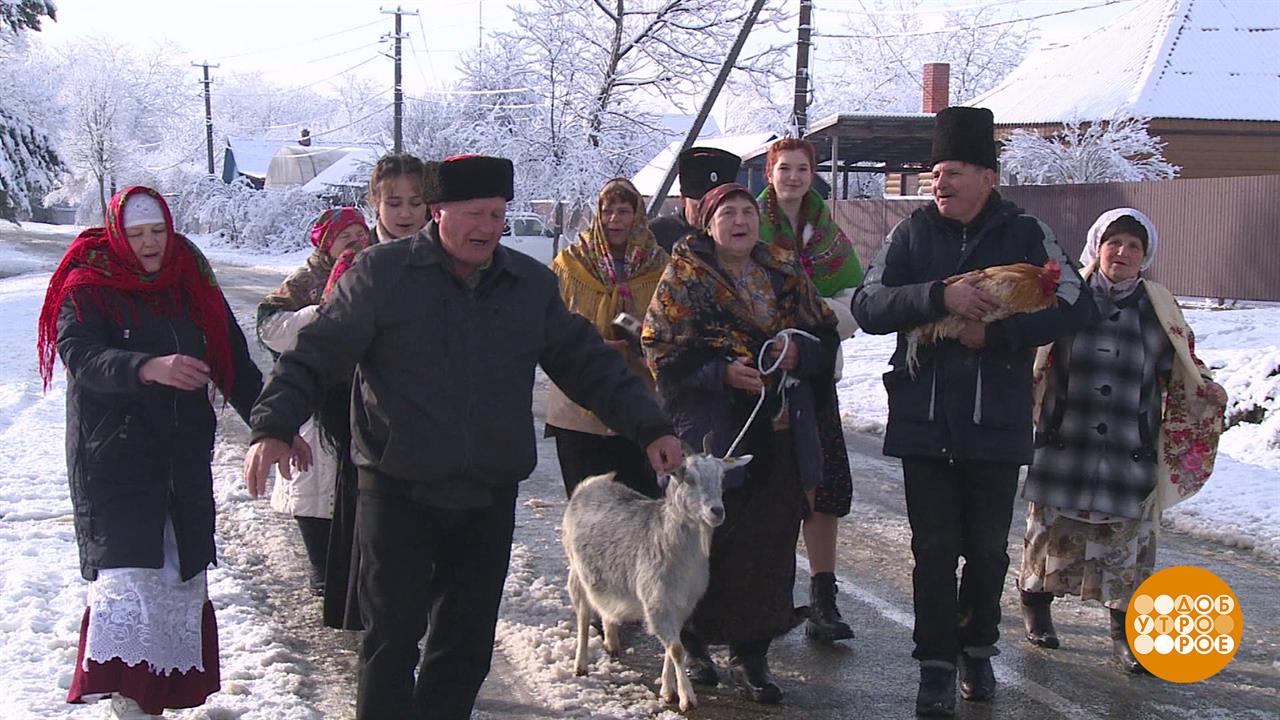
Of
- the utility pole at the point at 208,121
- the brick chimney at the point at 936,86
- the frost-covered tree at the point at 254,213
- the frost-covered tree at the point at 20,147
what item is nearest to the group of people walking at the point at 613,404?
the frost-covered tree at the point at 20,147

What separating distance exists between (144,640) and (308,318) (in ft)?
4.52

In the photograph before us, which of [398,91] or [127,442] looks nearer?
[127,442]

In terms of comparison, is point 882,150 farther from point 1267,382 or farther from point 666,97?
point 1267,382

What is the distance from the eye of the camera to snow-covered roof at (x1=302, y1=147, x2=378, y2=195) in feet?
176

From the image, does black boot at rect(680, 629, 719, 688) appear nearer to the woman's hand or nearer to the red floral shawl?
the woman's hand

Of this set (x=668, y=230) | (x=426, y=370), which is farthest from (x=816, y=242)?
(x=426, y=370)

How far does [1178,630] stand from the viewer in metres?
5.45

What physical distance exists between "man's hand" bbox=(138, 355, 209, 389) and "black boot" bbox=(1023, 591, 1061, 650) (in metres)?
3.77

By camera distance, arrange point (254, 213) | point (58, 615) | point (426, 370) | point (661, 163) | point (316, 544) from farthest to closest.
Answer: point (254, 213), point (661, 163), point (316, 544), point (58, 615), point (426, 370)

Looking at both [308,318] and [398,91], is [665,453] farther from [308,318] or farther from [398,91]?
[398,91]

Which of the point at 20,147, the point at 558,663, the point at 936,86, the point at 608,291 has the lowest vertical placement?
the point at 558,663

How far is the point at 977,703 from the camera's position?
4938 mm

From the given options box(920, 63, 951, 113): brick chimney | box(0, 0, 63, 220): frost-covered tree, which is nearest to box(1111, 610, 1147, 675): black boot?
box(0, 0, 63, 220): frost-covered tree

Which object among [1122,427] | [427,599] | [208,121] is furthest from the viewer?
[208,121]
